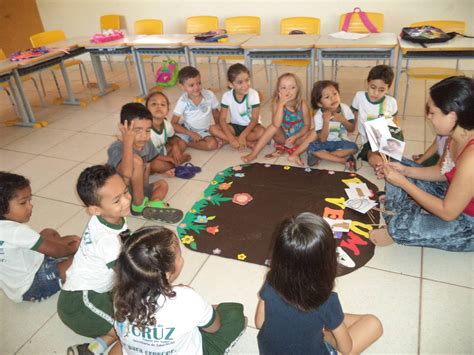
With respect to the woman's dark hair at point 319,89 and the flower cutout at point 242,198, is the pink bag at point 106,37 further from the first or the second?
the flower cutout at point 242,198

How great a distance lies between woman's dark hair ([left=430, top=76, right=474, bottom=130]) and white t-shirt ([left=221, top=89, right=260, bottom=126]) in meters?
1.74

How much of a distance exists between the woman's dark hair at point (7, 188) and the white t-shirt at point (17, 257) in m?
0.06

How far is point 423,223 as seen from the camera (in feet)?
6.30

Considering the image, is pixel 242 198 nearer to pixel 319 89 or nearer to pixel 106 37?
pixel 319 89

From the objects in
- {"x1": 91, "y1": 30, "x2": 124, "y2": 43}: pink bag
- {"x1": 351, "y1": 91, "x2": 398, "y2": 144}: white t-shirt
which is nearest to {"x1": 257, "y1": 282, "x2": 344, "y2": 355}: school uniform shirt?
{"x1": 351, "y1": 91, "x2": 398, "y2": 144}: white t-shirt

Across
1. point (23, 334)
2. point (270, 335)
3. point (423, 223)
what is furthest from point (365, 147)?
point (23, 334)

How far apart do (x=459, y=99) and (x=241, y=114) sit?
6.39 ft

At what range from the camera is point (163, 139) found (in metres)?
3.04

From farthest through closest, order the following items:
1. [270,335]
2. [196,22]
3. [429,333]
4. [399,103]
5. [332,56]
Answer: [196,22]
[399,103]
[332,56]
[429,333]
[270,335]

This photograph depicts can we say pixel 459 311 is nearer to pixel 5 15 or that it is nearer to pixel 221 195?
pixel 221 195

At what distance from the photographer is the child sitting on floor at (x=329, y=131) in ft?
9.23

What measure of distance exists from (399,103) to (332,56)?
95 centimetres

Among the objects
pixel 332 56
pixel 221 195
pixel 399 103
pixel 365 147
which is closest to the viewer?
pixel 221 195

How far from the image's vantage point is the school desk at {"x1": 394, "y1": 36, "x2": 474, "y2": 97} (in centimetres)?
319
